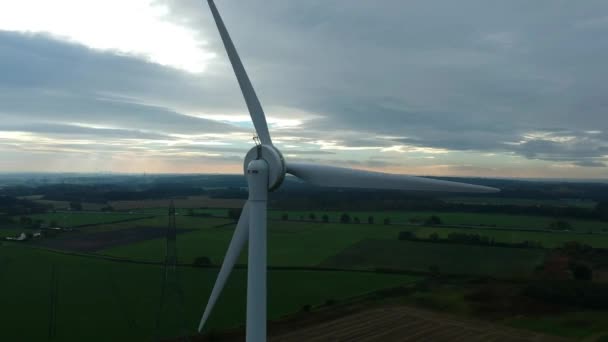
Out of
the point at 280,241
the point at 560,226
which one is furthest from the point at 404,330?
the point at 560,226

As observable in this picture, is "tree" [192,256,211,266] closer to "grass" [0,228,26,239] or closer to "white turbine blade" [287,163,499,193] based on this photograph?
"grass" [0,228,26,239]

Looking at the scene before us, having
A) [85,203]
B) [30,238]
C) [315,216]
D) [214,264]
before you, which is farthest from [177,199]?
[214,264]

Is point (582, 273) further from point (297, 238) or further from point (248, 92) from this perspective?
point (248, 92)

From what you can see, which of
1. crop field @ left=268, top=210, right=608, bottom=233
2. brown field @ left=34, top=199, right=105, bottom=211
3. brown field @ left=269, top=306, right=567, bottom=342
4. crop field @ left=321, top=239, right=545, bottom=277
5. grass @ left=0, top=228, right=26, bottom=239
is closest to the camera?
brown field @ left=269, top=306, right=567, bottom=342

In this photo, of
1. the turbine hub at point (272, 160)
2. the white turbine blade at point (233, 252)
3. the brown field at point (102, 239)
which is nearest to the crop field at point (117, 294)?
the brown field at point (102, 239)


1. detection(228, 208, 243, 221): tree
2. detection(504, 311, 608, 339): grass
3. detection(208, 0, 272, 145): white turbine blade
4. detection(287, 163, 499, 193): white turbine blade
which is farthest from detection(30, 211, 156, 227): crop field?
detection(287, 163, 499, 193): white turbine blade

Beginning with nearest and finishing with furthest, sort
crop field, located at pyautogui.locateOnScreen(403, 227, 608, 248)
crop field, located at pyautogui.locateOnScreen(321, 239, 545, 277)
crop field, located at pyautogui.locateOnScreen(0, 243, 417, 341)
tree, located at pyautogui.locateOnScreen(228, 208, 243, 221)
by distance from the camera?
crop field, located at pyautogui.locateOnScreen(0, 243, 417, 341) → crop field, located at pyautogui.locateOnScreen(321, 239, 545, 277) → crop field, located at pyautogui.locateOnScreen(403, 227, 608, 248) → tree, located at pyautogui.locateOnScreen(228, 208, 243, 221)

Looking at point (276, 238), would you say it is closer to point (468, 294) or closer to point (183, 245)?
point (183, 245)

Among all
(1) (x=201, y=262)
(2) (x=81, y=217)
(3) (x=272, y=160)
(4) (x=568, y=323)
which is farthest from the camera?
(2) (x=81, y=217)
